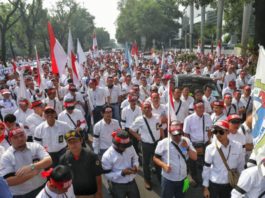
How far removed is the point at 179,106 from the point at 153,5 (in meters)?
58.1

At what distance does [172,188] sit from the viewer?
207 inches

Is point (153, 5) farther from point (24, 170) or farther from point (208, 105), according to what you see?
point (24, 170)

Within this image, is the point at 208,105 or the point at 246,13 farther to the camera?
the point at 246,13

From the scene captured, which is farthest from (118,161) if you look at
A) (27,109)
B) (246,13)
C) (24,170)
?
(246,13)

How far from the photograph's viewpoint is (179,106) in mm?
8609

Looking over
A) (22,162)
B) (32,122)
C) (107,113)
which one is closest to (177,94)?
(107,113)

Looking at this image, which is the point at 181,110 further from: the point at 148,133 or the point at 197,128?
the point at 148,133

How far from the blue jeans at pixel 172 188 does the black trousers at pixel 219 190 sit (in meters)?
0.46

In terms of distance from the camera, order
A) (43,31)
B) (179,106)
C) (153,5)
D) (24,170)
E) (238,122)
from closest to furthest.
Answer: (24,170), (238,122), (179,106), (43,31), (153,5)

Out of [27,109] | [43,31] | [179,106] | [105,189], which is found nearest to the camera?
[105,189]

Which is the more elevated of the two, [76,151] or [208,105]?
[76,151]

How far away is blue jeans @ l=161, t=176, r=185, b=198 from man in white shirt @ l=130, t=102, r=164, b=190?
166cm

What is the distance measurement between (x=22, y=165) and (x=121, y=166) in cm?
141

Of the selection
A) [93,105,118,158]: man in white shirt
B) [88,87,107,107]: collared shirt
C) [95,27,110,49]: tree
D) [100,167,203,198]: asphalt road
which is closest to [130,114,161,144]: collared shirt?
[93,105,118,158]: man in white shirt
